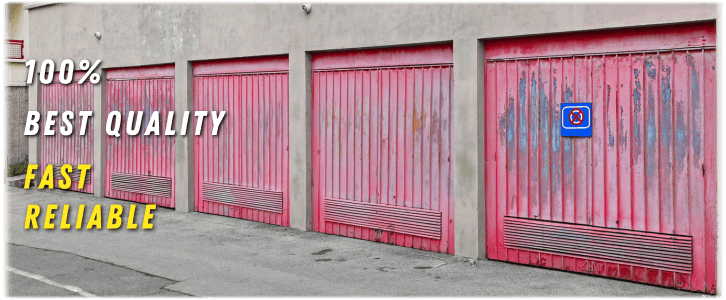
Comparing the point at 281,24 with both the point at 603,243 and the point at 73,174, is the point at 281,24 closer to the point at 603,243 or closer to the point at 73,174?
the point at 603,243

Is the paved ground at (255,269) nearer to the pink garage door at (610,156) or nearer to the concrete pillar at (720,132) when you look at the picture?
the pink garage door at (610,156)

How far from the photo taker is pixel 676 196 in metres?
7.25

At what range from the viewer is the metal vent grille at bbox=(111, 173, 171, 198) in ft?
43.5

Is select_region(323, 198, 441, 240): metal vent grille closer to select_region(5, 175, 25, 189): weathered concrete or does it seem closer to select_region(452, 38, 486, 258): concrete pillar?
select_region(452, 38, 486, 258): concrete pillar

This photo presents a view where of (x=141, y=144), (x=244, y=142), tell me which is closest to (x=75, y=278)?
(x=244, y=142)

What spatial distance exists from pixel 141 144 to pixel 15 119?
569cm

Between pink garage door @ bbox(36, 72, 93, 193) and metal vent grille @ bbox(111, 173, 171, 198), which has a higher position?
pink garage door @ bbox(36, 72, 93, 193)

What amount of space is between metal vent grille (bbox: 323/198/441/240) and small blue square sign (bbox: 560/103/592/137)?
206cm

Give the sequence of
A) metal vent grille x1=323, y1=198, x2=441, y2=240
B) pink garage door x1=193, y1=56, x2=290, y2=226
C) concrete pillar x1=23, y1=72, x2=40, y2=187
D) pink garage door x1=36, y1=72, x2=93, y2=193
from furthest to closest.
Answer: concrete pillar x1=23, y1=72, x2=40, y2=187 < pink garage door x1=36, y1=72, x2=93, y2=193 < pink garage door x1=193, y1=56, x2=290, y2=226 < metal vent grille x1=323, y1=198, x2=441, y2=240

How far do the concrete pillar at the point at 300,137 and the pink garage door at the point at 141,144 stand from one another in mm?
3198

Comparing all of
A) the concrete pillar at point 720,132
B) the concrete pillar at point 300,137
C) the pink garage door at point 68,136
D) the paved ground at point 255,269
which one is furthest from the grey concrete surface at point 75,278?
the pink garage door at point 68,136

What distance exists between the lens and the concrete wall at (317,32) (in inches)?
311

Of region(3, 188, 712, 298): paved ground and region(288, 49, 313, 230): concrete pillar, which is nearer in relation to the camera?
region(3, 188, 712, 298): paved ground

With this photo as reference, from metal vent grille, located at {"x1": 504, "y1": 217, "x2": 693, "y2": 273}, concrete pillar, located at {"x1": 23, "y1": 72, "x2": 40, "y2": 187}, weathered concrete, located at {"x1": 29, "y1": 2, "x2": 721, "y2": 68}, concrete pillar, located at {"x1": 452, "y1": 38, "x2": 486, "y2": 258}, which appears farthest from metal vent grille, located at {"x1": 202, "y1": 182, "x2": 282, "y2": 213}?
concrete pillar, located at {"x1": 23, "y1": 72, "x2": 40, "y2": 187}
